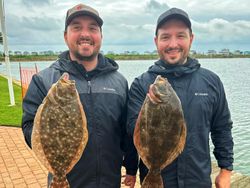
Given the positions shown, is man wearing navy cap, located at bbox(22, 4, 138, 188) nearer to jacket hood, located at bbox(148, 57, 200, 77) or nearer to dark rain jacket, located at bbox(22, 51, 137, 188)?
dark rain jacket, located at bbox(22, 51, 137, 188)

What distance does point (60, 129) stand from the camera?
223 centimetres

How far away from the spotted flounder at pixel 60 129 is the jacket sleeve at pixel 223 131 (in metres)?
1.48

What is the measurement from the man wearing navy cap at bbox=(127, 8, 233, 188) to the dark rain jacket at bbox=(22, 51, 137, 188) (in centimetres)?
19

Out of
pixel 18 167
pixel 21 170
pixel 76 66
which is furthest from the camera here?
pixel 18 167

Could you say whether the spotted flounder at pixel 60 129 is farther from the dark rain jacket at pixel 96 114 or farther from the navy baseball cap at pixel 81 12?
the navy baseball cap at pixel 81 12

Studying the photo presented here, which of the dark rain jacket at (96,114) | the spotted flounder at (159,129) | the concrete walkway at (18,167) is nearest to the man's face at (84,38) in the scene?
the dark rain jacket at (96,114)

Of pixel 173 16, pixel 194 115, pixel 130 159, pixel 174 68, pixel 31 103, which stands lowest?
pixel 130 159

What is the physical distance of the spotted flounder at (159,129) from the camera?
89.0 inches

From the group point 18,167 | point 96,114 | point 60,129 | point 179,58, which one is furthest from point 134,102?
point 18,167

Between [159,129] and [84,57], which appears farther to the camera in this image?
[84,57]

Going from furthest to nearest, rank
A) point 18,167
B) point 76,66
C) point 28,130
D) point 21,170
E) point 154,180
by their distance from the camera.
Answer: point 18,167
point 21,170
point 76,66
point 28,130
point 154,180

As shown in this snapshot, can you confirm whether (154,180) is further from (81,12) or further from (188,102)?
(81,12)

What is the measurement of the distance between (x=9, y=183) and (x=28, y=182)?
1.10ft

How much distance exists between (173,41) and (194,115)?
2.37 feet
